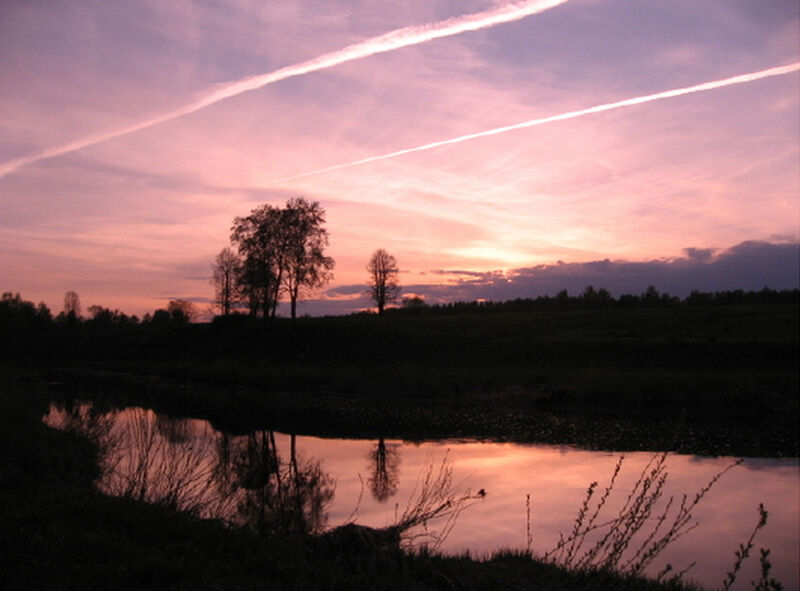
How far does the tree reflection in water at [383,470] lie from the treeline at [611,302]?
3982cm

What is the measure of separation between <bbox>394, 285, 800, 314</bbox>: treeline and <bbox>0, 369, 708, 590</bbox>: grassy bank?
47300 millimetres

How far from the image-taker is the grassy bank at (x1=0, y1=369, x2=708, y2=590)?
554cm

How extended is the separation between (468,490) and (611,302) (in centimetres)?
5331

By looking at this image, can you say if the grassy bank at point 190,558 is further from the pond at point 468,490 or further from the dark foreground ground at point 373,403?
the pond at point 468,490

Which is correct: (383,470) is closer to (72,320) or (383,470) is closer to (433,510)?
(433,510)

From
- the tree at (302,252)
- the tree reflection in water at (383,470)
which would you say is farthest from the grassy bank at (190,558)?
the tree at (302,252)

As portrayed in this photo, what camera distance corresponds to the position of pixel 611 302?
6078 centimetres

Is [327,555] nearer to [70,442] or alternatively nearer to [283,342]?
[70,442]

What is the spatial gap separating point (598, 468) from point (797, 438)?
8465 millimetres

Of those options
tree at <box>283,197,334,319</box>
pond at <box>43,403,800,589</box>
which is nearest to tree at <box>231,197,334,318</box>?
tree at <box>283,197,334,319</box>

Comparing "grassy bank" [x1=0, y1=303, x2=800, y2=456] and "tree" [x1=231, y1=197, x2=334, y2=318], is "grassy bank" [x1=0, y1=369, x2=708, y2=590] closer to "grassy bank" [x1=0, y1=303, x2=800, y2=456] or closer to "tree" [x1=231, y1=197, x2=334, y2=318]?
"grassy bank" [x1=0, y1=303, x2=800, y2=456]

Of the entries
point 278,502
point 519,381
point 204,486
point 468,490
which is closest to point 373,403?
Answer: point 519,381

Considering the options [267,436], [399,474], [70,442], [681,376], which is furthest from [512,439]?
[70,442]

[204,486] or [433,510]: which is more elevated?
[204,486]
